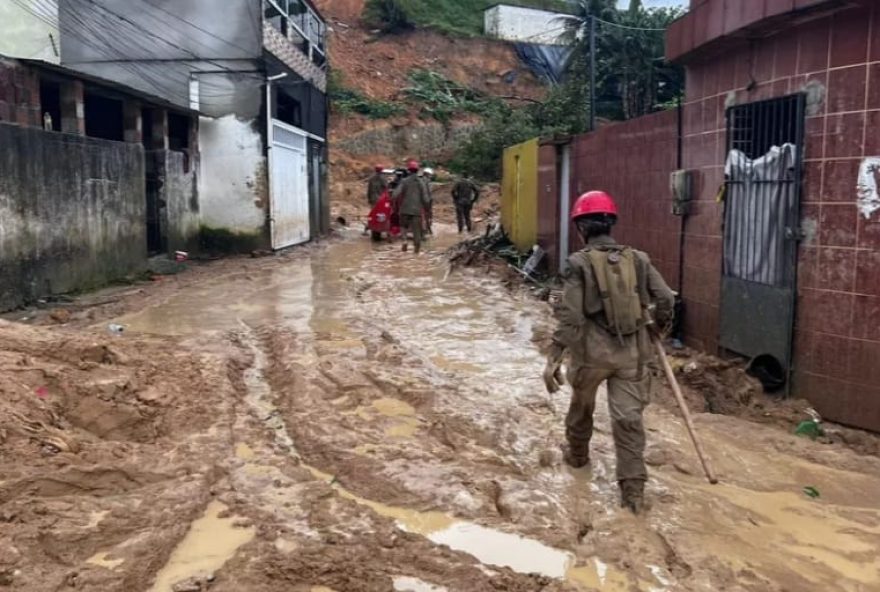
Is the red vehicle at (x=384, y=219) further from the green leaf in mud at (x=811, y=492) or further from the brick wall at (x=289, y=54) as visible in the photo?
the green leaf in mud at (x=811, y=492)

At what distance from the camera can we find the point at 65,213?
10922 millimetres

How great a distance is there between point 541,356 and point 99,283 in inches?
282

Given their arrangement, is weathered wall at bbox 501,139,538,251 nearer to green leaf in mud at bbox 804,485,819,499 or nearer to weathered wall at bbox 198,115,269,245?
weathered wall at bbox 198,115,269,245

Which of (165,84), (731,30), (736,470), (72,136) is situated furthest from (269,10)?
(736,470)

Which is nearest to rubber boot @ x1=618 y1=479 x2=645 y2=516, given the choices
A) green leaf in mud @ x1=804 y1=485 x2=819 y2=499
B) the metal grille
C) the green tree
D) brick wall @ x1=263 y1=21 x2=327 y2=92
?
green leaf in mud @ x1=804 y1=485 x2=819 y2=499

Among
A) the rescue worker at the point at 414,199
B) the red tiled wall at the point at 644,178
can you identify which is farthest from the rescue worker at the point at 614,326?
the rescue worker at the point at 414,199

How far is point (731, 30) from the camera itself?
6613 mm

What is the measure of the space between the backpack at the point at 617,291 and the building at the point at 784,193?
222 cm

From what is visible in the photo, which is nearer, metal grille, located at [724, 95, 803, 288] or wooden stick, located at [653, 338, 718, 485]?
wooden stick, located at [653, 338, 718, 485]

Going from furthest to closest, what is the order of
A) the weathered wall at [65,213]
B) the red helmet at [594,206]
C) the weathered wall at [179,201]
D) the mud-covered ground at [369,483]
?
1. the weathered wall at [179,201]
2. the weathered wall at [65,213]
3. the red helmet at [594,206]
4. the mud-covered ground at [369,483]

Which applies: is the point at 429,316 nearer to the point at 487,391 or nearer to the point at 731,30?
the point at 487,391

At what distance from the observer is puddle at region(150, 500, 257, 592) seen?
11.7 feet

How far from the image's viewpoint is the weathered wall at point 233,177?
1683 cm

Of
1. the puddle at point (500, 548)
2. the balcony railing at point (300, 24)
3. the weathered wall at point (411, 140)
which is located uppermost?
the balcony railing at point (300, 24)
